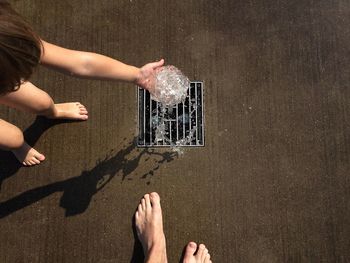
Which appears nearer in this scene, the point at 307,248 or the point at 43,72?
the point at 307,248

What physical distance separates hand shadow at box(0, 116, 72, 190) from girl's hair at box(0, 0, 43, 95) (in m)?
1.01

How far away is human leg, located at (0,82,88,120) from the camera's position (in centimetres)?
191

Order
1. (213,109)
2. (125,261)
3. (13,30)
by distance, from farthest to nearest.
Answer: (213,109)
(125,261)
(13,30)

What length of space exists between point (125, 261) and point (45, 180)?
0.72 m

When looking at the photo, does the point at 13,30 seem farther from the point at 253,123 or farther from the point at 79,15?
the point at 253,123

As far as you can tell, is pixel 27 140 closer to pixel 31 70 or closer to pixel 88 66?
pixel 88 66

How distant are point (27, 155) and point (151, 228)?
90 cm

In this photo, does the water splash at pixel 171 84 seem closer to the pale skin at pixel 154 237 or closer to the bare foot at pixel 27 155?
the pale skin at pixel 154 237

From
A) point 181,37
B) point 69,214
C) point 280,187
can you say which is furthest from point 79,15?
point 280,187

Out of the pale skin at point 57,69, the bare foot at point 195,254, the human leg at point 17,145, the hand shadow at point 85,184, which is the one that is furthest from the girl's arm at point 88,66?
the bare foot at point 195,254

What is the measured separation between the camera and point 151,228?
2.23 meters

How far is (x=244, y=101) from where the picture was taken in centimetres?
243

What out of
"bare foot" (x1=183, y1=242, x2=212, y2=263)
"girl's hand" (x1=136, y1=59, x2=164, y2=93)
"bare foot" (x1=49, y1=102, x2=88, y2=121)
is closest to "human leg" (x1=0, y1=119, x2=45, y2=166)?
"bare foot" (x1=49, y1=102, x2=88, y2=121)

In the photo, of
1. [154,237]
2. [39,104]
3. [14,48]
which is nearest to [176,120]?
[154,237]
